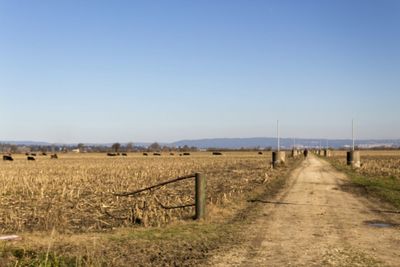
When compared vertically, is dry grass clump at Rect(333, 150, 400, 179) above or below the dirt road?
above

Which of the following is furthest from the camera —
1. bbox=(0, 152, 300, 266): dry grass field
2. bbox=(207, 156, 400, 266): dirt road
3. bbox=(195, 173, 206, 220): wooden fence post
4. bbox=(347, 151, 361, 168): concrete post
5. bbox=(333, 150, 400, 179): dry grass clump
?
bbox=(347, 151, 361, 168): concrete post

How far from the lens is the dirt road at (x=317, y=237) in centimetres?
951

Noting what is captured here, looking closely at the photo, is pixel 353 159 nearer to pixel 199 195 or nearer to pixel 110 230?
pixel 199 195

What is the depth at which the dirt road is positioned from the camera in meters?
9.51

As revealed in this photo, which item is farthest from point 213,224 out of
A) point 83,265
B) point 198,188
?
point 83,265

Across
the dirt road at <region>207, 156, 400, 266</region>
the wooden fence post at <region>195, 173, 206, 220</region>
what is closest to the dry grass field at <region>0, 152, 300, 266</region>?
the wooden fence post at <region>195, 173, 206, 220</region>

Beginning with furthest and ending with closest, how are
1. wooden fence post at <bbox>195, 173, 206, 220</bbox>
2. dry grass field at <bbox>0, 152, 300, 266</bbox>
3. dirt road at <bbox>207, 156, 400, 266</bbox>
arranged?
wooden fence post at <bbox>195, 173, 206, 220</bbox> < dry grass field at <bbox>0, 152, 300, 266</bbox> < dirt road at <bbox>207, 156, 400, 266</bbox>

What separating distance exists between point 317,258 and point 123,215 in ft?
26.4

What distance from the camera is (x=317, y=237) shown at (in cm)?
1173

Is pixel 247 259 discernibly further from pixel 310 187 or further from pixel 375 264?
pixel 310 187

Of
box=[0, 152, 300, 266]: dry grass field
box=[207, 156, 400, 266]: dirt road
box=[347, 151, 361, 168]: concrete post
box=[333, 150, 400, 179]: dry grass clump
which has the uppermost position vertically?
box=[347, 151, 361, 168]: concrete post

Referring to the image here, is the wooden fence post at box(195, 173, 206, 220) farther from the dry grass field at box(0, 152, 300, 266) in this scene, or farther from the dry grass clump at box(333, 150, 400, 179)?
the dry grass clump at box(333, 150, 400, 179)

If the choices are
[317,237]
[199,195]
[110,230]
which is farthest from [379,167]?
[110,230]

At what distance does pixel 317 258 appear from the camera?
9609 mm
